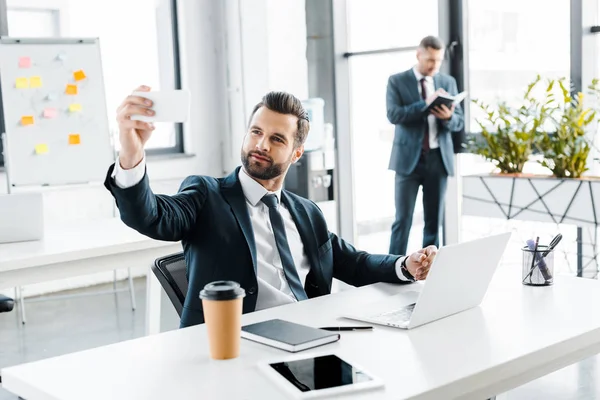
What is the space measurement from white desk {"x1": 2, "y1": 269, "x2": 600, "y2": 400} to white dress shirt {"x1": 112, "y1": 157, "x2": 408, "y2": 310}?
17cm

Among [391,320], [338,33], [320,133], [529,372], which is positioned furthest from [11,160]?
[529,372]

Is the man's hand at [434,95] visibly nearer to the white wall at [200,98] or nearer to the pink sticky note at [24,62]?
the white wall at [200,98]

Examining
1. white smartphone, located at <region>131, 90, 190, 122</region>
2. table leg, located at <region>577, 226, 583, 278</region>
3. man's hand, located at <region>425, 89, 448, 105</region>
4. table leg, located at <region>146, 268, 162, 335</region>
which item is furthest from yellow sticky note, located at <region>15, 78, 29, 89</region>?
white smartphone, located at <region>131, 90, 190, 122</region>

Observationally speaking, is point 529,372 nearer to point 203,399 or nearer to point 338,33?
point 203,399

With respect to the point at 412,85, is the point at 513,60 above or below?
above

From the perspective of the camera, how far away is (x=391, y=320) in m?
1.75

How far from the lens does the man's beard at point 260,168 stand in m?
2.19

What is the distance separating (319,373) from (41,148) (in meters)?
4.07

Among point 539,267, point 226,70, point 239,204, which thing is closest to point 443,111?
point 226,70

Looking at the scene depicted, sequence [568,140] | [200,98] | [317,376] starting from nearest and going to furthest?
[317,376] < [568,140] < [200,98]

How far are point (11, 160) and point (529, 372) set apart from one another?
4118mm

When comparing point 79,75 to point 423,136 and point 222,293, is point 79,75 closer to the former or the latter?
point 423,136

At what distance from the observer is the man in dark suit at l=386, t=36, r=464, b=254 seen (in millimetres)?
5129

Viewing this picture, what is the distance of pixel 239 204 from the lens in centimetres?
214
